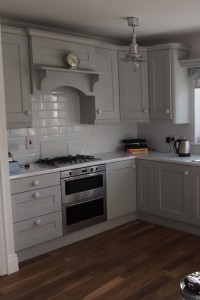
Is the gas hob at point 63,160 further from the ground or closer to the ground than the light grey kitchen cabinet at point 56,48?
closer to the ground

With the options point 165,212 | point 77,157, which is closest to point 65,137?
point 77,157

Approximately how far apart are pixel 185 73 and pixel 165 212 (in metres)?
1.75

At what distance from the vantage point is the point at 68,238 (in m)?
3.89

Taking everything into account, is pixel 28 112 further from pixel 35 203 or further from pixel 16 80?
pixel 35 203

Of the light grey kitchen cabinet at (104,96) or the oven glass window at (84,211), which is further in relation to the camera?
the light grey kitchen cabinet at (104,96)

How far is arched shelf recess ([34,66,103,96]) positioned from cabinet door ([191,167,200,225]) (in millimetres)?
1500

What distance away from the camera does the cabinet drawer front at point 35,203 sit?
11.0 feet

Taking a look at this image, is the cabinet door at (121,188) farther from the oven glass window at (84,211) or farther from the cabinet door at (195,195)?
the cabinet door at (195,195)

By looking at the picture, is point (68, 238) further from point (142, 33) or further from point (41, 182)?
point (142, 33)

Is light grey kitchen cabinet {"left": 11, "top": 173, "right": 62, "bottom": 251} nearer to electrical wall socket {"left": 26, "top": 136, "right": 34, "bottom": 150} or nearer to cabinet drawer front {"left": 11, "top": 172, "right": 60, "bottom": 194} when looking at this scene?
cabinet drawer front {"left": 11, "top": 172, "right": 60, "bottom": 194}

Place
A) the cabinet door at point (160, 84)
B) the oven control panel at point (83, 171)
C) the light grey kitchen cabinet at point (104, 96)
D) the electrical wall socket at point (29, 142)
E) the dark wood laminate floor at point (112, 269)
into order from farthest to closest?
the cabinet door at point (160, 84) → the light grey kitchen cabinet at point (104, 96) → the electrical wall socket at point (29, 142) → the oven control panel at point (83, 171) → the dark wood laminate floor at point (112, 269)

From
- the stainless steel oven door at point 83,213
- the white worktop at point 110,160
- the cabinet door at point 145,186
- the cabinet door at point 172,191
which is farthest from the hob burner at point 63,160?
the cabinet door at point 172,191

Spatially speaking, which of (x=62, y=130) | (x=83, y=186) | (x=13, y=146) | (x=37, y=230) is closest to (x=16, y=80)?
(x=13, y=146)

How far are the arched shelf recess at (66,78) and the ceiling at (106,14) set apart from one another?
0.52m
